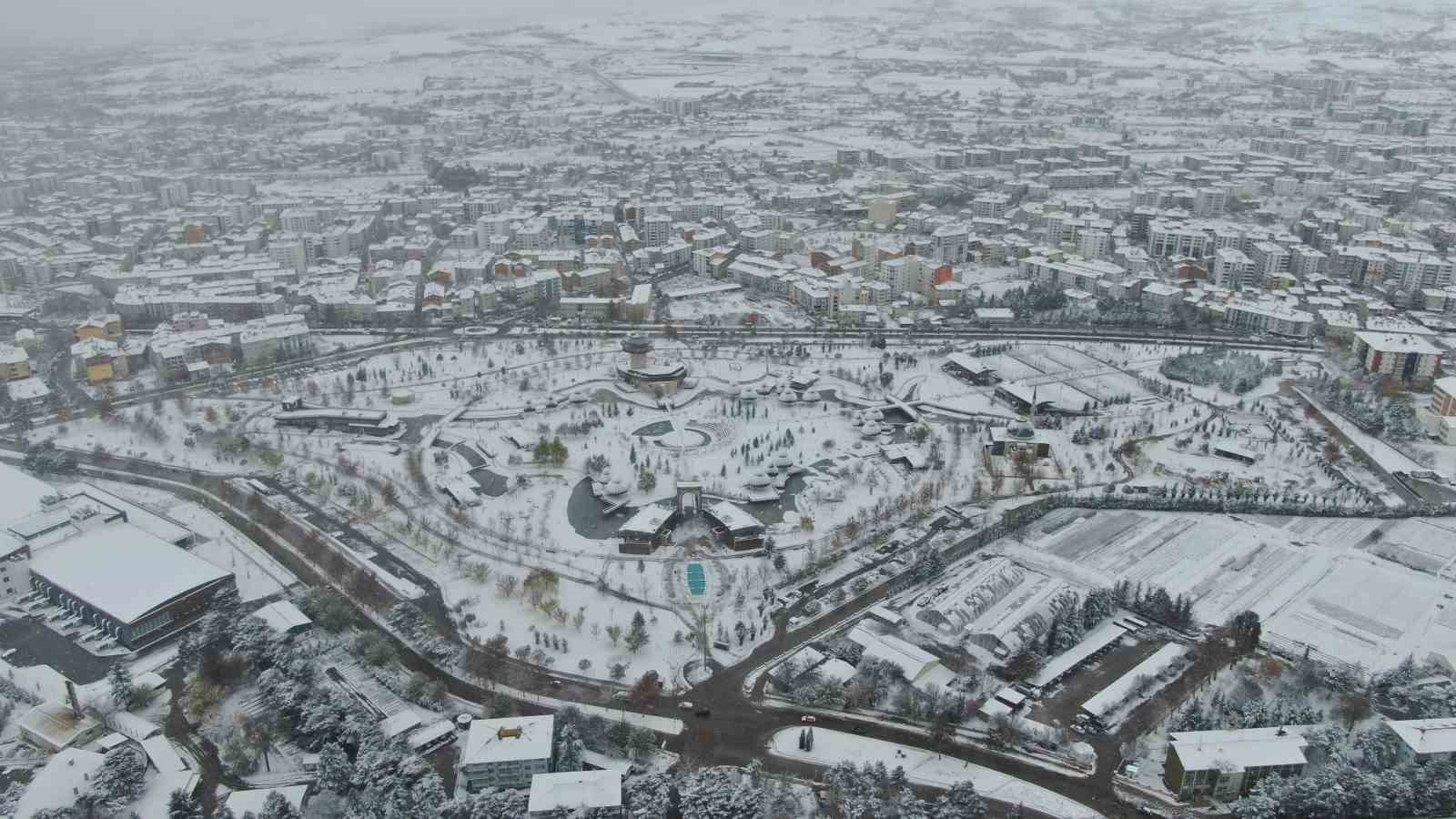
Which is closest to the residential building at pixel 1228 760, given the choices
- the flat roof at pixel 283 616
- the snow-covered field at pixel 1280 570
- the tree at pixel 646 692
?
the snow-covered field at pixel 1280 570

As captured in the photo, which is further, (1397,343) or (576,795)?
(1397,343)

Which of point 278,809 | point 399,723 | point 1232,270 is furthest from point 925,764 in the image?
point 1232,270

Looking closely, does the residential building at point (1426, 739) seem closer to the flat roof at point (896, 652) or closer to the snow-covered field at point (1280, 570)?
the snow-covered field at point (1280, 570)

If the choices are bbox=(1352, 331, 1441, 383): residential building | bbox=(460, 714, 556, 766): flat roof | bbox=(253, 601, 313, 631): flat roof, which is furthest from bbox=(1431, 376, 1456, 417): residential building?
bbox=(253, 601, 313, 631): flat roof

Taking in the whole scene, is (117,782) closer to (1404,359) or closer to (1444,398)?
(1444,398)

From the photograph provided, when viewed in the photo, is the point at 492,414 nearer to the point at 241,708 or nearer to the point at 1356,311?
the point at 241,708

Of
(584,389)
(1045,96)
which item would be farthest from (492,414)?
(1045,96)
